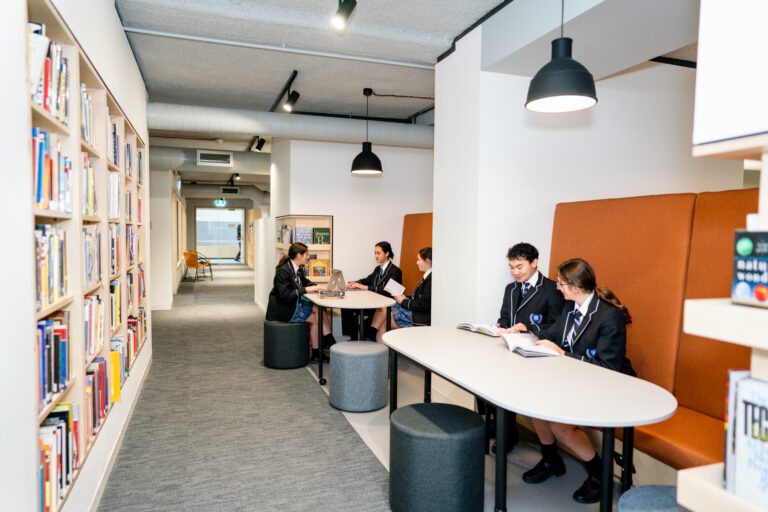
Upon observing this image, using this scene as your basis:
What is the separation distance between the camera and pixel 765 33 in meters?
1.03

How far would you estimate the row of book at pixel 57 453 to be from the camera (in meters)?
1.81

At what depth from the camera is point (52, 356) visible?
190 cm

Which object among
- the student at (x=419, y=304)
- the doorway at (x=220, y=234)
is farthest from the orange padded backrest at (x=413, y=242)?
the doorway at (x=220, y=234)

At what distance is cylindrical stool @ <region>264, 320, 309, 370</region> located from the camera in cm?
529

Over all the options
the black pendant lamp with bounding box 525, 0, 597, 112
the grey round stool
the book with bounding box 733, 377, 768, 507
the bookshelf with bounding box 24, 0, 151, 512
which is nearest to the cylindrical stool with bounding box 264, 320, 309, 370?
the bookshelf with bounding box 24, 0, 151, 512

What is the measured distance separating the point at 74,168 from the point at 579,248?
321cm

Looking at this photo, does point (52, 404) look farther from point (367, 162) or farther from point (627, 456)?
point (367, 162)

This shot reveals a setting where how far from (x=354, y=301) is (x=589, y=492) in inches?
109

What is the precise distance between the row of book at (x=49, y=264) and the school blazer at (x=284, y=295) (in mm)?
3148

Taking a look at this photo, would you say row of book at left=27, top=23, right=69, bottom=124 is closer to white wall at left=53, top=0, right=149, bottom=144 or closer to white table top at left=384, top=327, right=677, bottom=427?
white wall at left=53, top=0, right=149, bottom=144

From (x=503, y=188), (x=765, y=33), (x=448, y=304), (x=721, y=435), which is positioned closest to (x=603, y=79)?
(x=503, y=188)

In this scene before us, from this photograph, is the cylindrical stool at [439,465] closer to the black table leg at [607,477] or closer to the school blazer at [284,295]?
the black table leg at [607,477]

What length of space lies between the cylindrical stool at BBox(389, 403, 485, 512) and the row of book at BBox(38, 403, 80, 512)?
1.43 metres

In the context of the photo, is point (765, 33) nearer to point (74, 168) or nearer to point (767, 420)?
point (767, 420)
